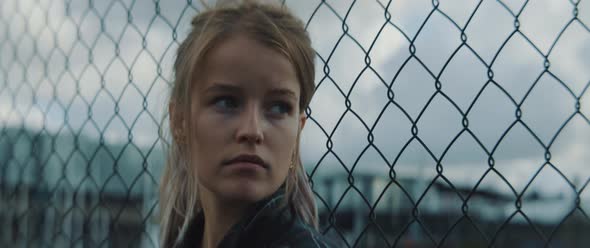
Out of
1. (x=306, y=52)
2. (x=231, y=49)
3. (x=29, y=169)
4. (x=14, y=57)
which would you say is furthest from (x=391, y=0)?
(x=29, y=169)

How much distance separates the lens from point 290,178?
128 cm

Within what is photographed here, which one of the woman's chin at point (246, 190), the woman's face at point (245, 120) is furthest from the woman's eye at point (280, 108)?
the woman's chin at point (246, 190)

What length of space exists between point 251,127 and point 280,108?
0.26ft

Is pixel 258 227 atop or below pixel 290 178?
below

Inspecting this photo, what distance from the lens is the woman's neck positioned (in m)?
1.25

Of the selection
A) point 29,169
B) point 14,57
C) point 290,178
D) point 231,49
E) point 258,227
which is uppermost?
point 14,57

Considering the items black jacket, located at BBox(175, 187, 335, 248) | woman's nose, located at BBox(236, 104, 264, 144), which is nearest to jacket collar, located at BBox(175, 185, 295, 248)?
black jacket, located at BBox(175, 187, 335, 248)

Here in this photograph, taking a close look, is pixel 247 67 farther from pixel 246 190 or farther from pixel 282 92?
pixel 246 190

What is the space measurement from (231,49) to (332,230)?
589 millimetres

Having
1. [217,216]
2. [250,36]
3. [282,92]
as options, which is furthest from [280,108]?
[217,216]

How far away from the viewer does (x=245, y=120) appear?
1115 millimetres

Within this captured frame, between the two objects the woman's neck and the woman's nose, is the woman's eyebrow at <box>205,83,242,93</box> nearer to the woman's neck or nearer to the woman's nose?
the woman's nose

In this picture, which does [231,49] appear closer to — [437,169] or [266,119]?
[266,119]

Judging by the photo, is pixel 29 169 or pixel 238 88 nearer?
pixel 238 88
